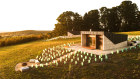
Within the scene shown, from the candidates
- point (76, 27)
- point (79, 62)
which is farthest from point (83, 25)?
point (79, 62)

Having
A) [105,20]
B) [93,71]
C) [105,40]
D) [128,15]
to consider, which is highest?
[128,15]

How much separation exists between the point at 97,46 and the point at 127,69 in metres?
8.46

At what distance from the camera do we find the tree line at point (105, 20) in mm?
51247

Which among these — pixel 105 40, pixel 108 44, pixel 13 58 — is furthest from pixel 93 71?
pixel 13 58

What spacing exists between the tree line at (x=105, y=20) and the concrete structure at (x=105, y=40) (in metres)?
32.1

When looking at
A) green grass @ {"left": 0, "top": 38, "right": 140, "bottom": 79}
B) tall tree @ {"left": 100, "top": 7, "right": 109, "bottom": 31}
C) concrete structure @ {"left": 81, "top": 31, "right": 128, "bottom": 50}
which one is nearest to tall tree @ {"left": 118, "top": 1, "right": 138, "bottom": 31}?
tall tree @ {"left": 100, "top": 7, "right": 109, "bottom": 31}

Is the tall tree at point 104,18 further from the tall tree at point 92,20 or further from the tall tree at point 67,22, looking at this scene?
the tall tree at point 67,22

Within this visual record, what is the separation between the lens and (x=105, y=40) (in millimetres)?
17125

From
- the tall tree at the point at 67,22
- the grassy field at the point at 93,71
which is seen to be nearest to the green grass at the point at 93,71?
the grassy field at the point at 93,71

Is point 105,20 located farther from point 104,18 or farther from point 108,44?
point 108,44

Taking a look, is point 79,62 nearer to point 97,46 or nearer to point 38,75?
point 38,75

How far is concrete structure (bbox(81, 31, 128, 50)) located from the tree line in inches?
1265

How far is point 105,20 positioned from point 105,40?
4137cm

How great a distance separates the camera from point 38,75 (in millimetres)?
10891
